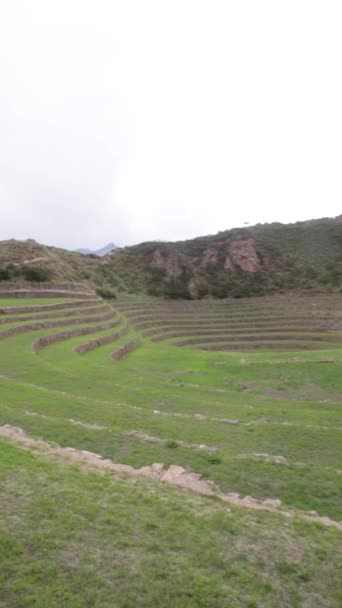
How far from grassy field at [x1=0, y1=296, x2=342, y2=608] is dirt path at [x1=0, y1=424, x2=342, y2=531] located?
0.11 meters

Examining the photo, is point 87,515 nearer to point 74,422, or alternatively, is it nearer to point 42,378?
point 74,422

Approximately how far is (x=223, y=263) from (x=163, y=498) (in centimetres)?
6483

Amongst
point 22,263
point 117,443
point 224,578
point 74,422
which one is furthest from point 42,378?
point 22,263

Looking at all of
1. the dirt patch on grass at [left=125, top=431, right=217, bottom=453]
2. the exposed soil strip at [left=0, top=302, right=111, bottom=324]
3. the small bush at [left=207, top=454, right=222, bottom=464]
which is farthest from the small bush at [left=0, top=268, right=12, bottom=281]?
the small bush at [left=207, top=454, right=222, bottom=464]

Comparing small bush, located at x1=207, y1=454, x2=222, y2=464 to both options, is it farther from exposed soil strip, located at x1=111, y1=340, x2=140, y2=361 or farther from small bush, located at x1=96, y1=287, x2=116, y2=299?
small bush, located at x1=96, y1=287, x2=116, y2=299

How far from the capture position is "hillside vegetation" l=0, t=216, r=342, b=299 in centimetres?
5688

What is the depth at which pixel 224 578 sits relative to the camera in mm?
4586

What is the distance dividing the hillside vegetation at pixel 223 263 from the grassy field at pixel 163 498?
36.5 meters

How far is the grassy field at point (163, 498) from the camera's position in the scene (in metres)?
4.41

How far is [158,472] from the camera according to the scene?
7770 mm

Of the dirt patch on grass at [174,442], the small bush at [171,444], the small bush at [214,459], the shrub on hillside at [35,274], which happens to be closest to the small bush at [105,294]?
the shrub on hillside at [35,274]

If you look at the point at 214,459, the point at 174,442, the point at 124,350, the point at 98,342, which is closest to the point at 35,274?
the point at 98,342

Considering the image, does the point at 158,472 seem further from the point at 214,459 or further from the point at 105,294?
the point at 105,294

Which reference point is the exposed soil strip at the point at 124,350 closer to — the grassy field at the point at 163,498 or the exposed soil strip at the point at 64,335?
the exposed soil strip at the point at 64,335
